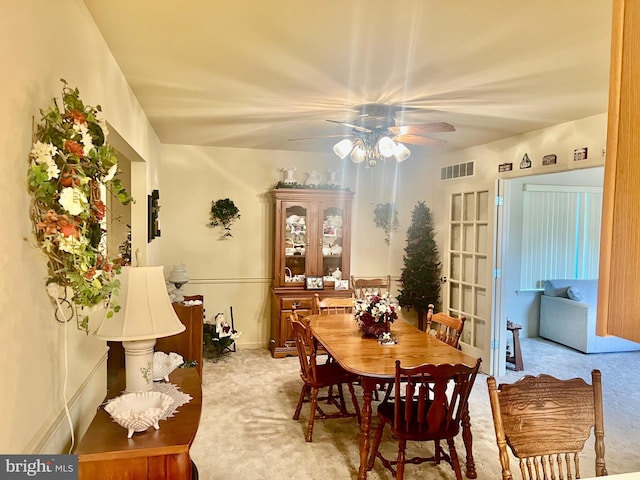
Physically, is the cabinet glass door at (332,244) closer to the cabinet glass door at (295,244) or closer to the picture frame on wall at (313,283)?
the picture frame on wall at (313,283)

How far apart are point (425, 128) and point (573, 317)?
422 centimetres

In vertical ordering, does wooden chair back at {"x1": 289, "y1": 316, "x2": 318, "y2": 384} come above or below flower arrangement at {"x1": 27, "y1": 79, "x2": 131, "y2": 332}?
below

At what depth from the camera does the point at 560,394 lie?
1.66 meters

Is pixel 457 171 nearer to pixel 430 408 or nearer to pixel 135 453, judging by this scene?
pixel 430 408

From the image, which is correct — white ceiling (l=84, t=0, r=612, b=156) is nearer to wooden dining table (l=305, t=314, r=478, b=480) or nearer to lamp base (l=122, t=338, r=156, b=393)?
lamp base (l=122, t=338, r=156, b=393)

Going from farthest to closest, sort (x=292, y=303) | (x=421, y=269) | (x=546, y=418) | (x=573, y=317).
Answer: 1. (x=573, y=317)
2. (x=421, y=269)
3. (x=292, y=303)
4. (x=546, y=418)

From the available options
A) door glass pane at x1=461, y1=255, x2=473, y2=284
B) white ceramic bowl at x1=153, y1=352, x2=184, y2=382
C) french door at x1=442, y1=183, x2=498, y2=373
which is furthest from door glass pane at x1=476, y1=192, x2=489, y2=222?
white ceramic bowl at x1=153, y1=352, x2=184, y2=382

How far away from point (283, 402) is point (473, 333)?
2.34 m

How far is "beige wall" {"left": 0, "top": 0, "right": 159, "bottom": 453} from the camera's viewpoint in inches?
44.7

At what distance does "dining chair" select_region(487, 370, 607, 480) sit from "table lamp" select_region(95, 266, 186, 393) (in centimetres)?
140

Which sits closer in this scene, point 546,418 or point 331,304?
point 546,418

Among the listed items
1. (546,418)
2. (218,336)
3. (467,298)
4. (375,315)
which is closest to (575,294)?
(467,298)

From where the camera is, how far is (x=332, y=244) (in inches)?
215

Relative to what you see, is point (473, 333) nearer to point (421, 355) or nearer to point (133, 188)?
point (421, 355)
